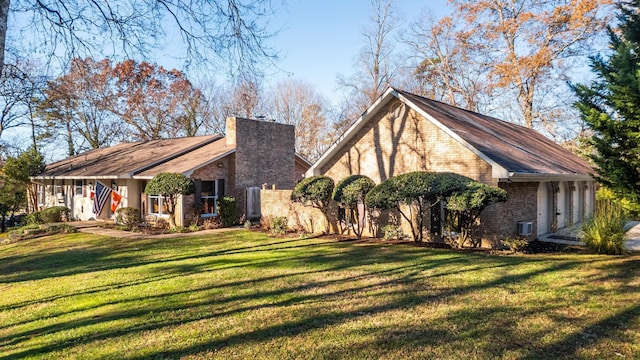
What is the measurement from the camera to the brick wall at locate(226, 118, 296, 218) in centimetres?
2071

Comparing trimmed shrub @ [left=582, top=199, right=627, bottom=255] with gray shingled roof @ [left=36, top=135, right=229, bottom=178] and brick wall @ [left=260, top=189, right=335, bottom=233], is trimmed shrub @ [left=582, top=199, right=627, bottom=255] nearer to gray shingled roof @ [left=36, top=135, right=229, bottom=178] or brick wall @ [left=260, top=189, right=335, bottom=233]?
brick wall @ [left=260, top=189, right=335, bottom=233]

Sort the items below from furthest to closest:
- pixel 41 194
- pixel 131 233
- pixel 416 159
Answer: pixel 41 194 < pixel 131 233 < pixel 416 159

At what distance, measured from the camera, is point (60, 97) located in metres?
9.97

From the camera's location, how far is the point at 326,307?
650 centimetres

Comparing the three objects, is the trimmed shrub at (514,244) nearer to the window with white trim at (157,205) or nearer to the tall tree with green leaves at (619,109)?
the tall tree with green leaves at (619,109)

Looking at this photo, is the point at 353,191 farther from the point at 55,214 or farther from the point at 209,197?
the point at 55,214

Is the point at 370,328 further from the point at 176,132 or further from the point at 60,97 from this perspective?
the point at 176,132

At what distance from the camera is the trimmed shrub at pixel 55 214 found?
73.3ft

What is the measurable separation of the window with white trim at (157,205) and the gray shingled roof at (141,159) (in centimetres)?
136

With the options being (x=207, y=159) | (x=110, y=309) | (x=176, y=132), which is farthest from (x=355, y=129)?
(x=176, y=132)

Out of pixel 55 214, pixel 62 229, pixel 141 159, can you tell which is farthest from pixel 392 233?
pixel 55 214

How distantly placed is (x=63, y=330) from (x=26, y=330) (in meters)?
0.66

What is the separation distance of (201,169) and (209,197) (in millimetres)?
1462

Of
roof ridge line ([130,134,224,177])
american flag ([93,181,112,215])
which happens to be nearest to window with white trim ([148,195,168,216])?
roof ridge line ([130,134,224,177])
